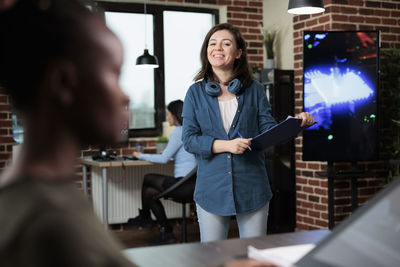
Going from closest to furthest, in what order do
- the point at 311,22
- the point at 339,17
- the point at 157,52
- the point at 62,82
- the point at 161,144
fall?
1. the point at 62,82
2. the point at 339,17
3. the point at 311,22
4. the point at 161,144
5. the point at 157,52

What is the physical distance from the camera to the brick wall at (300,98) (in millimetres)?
4453

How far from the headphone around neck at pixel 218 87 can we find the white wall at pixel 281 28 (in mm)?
3183

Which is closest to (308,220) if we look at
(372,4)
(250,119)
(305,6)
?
(372,4)

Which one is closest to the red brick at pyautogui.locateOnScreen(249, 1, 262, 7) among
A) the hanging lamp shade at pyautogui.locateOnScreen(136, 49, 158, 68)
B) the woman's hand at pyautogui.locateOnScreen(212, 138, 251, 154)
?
the hanging lamp shade at pyautogui.locateOnScreen(136, 49, 158, 68)

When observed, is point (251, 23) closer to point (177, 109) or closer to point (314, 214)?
point (177, 109)

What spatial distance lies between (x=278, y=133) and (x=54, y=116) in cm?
158

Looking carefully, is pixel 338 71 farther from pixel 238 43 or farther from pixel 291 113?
pixel 238 43

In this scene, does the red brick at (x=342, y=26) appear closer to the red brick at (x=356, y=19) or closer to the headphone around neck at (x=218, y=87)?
the red brick at (x=356, y=19)

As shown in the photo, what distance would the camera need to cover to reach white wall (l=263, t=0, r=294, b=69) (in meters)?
5.21

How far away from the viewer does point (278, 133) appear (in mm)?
1932

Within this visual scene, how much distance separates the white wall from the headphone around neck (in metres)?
3.18

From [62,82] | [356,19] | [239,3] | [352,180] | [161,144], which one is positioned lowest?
[352,180]

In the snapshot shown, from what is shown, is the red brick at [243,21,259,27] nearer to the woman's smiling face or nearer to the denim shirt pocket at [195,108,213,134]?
the woman's smiling face

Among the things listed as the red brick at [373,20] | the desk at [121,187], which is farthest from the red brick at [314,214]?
the red brick at [373,20]
